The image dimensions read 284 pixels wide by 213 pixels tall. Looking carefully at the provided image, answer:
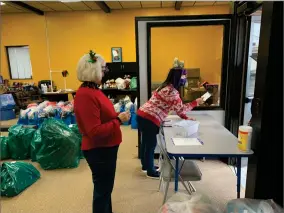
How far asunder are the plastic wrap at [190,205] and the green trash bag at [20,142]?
8.43ft

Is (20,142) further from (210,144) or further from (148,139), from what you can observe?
(210,144)

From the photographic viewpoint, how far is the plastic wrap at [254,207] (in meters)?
1.21

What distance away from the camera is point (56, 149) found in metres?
2.83

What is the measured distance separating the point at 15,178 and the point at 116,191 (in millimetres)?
1121

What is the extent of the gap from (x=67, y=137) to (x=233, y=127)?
7.41 feet

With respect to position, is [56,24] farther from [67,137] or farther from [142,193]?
[142,193]

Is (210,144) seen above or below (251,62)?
below

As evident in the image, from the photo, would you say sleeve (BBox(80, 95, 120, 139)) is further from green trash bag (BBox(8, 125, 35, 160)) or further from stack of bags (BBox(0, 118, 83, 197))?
green trash bag (BBox(8, 125, 35, 160))

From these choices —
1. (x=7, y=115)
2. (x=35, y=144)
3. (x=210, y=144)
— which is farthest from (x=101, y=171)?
(x=7, y=115)

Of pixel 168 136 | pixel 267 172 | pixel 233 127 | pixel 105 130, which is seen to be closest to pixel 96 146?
pixel 105 130

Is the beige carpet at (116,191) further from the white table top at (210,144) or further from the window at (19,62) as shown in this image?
the window at (19,62)

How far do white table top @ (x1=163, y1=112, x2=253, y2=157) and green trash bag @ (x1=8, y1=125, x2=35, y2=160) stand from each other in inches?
84.2

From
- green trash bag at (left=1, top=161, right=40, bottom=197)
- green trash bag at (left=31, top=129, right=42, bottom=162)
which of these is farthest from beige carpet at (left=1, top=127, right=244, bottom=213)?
green trash bag at (left=31, top=129, right=42, bottom=162)

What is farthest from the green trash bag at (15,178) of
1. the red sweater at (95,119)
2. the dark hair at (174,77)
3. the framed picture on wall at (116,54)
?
the framed picture on wall at (116,54)
